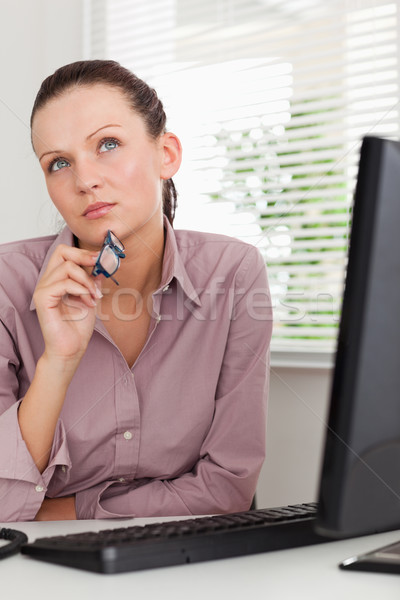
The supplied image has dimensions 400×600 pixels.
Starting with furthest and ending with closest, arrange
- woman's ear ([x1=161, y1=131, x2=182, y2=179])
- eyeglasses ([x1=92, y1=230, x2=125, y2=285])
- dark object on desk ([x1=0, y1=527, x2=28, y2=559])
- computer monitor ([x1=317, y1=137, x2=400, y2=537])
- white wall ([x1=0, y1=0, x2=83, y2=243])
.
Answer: white wall ([x1=0, y1=0, x2=83, y2=243]) < woman's ear ([x1=161, y1=131, x2=182, y2=179]) < eyeglasses ([x1=92, y1=230, x2=125, y2=285]) < dark object on desk ([x1=0, y1=527, x2=28, y2=559]) < computer monitor ([x1=317, y1=137, x2=400, y2=537])

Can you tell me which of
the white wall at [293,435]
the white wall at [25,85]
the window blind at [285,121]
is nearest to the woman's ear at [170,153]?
the window blind at [285,121]

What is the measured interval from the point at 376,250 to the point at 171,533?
34 centimetres

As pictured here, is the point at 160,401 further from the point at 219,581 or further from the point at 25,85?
the point at 25,85

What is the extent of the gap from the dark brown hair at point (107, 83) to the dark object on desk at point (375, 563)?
1.05m

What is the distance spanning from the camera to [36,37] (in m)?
2.40

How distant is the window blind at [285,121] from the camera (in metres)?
1.87

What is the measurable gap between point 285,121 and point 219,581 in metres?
1.63

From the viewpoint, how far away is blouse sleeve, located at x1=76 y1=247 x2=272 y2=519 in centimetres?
121

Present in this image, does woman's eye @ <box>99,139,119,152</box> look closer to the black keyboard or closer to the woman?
the woman

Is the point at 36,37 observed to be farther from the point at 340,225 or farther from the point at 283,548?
the point at 283,548

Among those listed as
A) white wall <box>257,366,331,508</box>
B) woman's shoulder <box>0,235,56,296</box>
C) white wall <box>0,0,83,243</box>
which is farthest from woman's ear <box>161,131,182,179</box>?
white wall <box>0,0,83,243</box>

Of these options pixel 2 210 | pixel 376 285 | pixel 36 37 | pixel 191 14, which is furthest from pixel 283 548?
pixel 36 37

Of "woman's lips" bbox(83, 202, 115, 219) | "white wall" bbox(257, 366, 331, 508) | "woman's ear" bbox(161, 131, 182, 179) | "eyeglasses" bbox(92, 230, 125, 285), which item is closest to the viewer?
"eyeglasses" bbox(92, 230, 125, 285)

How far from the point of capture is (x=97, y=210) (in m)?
1.31
